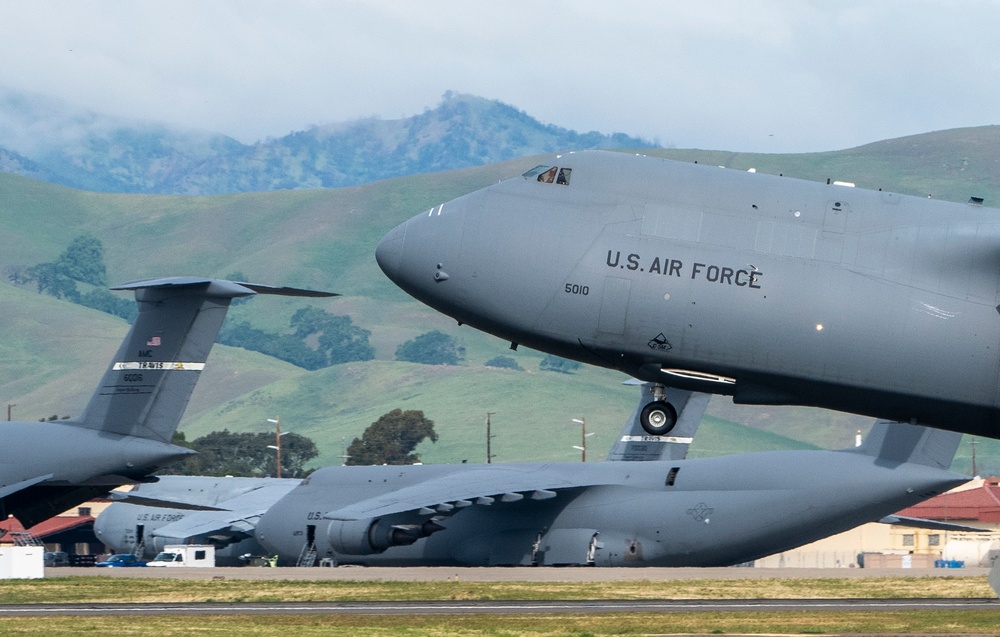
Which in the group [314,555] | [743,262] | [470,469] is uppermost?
[743,262]

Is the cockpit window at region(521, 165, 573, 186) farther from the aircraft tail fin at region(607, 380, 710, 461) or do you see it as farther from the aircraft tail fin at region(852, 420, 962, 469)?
the aircraft tail fin at region(607, 380, 710, 461)

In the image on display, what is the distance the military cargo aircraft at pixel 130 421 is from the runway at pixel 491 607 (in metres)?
10.9

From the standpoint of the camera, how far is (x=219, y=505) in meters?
57.2

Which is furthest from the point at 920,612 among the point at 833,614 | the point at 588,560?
the point at 588,560

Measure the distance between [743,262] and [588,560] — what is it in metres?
26.8

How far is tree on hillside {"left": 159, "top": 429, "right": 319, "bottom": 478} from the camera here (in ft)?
398

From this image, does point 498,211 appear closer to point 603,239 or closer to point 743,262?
point 603,239

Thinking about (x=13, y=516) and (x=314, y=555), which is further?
(x=314, y=555)

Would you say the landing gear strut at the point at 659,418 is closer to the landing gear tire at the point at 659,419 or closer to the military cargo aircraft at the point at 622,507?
the landing gear tire at the point at 659,419

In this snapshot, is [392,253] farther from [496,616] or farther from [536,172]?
[496,616]

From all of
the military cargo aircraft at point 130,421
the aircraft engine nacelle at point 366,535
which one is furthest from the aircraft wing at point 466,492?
the military cargo aircraft at point 130,421

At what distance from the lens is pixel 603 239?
18.7m

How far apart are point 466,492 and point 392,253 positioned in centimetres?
2530

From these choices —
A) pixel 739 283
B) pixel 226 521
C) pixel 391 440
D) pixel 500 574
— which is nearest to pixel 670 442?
pixel 500 574
